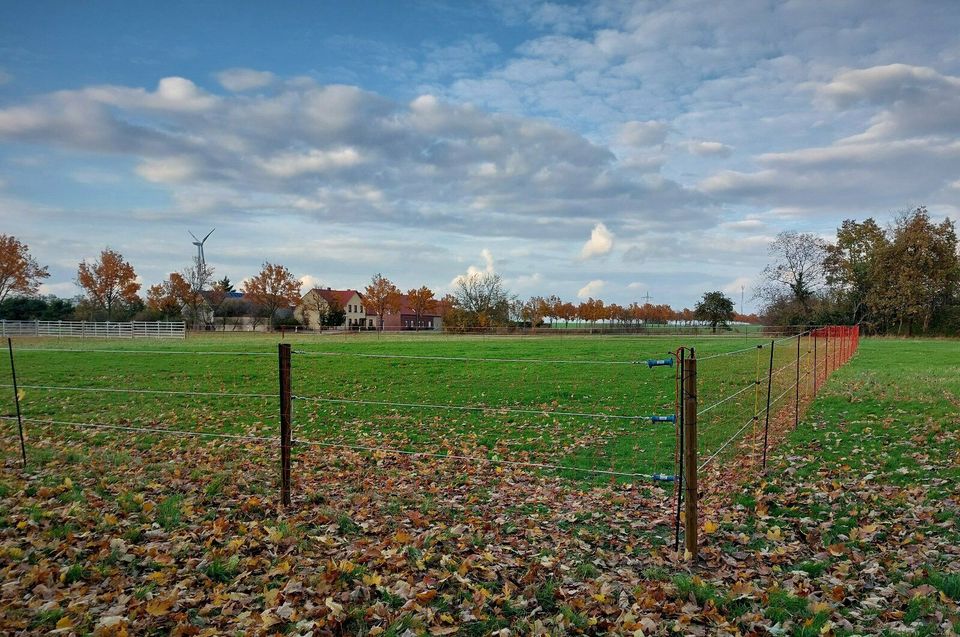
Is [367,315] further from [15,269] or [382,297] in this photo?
[15,269]

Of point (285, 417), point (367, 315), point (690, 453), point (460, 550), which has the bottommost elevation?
point (460, 550)

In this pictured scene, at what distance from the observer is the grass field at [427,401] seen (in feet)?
34.2

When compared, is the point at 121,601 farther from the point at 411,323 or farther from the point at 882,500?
the point at 411,323

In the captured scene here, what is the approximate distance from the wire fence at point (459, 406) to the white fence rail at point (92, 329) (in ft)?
112

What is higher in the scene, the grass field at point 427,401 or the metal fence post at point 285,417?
the metal fence post at point 285,417

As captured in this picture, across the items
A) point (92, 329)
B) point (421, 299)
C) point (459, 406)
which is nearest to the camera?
point (459, 406)

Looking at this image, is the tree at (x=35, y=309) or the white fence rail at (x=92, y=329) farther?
the tree at (x=35, y=309)

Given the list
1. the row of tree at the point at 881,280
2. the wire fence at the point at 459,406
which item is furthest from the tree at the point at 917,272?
the wire fence at the point at 459,406

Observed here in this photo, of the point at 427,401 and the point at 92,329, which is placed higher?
the point at 92,329

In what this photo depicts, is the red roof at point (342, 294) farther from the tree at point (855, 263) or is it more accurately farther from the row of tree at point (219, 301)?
the tree at point (855, 263)

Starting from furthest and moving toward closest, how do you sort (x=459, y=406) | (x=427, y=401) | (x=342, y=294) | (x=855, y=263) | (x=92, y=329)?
1. (x=342, y=294)
2. (x=855, y=263)
3. (x=92, y=329)
4. (x=427, y=401)
5. (x=459, y=406)

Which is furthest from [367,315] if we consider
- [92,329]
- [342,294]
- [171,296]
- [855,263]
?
[855,263]

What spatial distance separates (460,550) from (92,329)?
6368 cm

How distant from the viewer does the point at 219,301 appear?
88.5 meters
